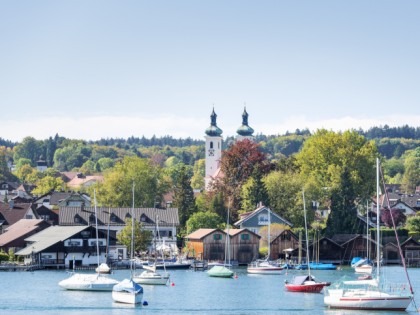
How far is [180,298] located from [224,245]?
3957 centimetres

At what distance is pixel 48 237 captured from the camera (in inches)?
4535

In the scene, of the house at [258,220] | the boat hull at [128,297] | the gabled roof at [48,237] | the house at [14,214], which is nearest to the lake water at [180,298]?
the boat hull at [128,297]

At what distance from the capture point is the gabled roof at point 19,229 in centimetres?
11967

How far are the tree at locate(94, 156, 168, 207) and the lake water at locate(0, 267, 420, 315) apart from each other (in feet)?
125

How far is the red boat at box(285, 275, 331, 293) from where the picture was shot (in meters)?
87.1

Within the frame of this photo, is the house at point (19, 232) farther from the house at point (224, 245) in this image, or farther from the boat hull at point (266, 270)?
the boat hull at point (266, 270)

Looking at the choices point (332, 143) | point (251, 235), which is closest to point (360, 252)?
point (251, 235)

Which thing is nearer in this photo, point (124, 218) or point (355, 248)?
point (355, 248)

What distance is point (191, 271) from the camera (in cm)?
11244

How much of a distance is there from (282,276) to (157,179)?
1929 inches

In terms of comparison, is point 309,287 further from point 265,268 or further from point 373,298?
point 265,268

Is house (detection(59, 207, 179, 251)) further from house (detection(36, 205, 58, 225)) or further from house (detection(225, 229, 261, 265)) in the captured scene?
house (detection(225, 229, 261, 265))

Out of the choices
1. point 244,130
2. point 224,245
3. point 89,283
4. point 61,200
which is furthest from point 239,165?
point 89,283

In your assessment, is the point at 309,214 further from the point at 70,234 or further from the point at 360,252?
the point at 70,234
